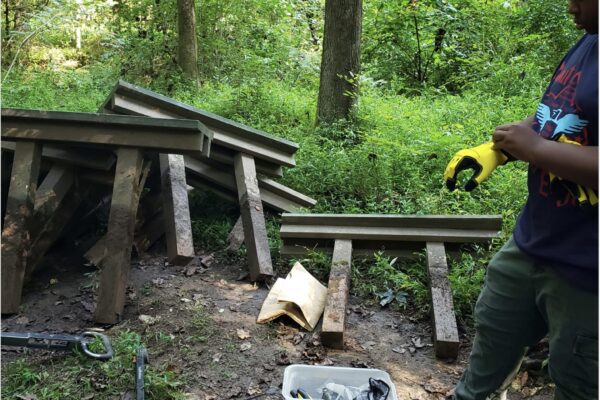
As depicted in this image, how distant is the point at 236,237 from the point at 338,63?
3195mm

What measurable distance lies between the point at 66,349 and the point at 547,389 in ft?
9.09

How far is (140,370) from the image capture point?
2.80m

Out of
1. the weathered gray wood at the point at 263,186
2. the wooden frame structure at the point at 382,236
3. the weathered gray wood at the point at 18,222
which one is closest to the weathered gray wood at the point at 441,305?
the wooden frame structure at the point at 382,236

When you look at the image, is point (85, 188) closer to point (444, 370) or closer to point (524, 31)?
point (444, 370)

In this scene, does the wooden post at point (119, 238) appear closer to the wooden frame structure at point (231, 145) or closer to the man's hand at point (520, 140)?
the wooden frame structure at point (231, 145)

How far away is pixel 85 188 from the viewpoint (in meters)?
4.47

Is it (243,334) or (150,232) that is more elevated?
(150,232)

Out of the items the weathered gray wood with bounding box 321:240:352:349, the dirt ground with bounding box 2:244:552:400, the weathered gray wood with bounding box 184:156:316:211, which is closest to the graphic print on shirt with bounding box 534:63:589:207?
the dirt ground with bounding box 2:244:552:400

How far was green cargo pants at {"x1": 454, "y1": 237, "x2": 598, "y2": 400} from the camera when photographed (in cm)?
168

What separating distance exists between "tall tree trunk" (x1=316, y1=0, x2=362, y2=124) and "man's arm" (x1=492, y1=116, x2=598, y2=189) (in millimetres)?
Result: 4921

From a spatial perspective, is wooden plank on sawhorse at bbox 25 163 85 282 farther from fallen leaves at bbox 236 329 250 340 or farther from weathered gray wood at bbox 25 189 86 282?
fallen leaves at bbox 236 329 250 340

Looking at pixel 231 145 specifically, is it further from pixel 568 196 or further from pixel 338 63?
pixel 568 196

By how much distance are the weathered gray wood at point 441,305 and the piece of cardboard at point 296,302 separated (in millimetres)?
777

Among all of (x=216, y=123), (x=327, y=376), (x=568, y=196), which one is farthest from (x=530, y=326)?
(x=216, y=123)
